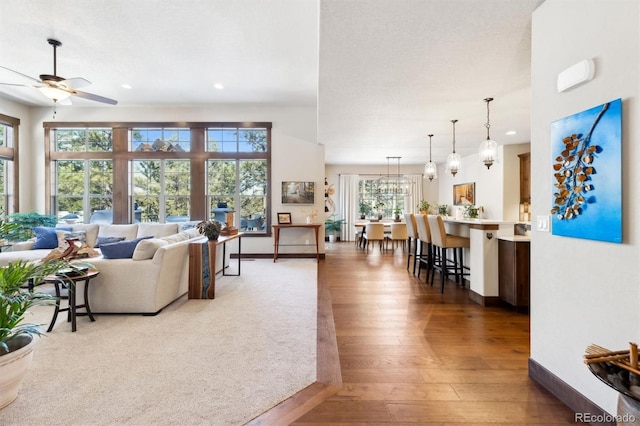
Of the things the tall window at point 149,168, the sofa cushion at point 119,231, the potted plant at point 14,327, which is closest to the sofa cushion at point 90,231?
the sofa cushion at point 119,231

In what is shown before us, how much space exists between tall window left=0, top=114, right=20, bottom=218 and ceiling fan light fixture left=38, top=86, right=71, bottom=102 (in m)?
3.55

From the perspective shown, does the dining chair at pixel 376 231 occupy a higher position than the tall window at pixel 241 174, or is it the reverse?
the tall window at pixel 241 174

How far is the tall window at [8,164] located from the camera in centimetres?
613

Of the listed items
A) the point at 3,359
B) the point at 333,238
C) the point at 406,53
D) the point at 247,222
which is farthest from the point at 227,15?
the point at 333,238

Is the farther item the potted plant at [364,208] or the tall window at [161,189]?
the potted plant at [364,208]

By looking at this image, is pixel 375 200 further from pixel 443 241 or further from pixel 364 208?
pixel 443 241

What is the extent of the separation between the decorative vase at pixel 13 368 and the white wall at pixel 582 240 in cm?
320

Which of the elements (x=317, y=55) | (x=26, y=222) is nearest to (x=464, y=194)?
(x=317, y=55)

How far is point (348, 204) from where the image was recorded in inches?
400

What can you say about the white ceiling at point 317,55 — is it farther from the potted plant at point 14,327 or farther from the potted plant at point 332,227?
the potted plant at point 332,227

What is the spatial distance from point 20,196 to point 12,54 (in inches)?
132

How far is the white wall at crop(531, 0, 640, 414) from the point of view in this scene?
1418mm

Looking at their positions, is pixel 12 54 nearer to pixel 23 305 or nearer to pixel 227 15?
pixel 227 15

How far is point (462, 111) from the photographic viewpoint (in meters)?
4.30
